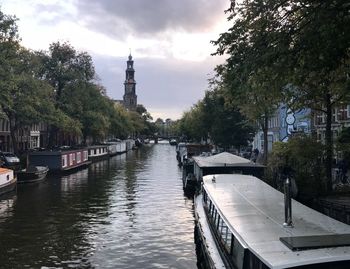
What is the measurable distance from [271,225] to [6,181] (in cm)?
3005

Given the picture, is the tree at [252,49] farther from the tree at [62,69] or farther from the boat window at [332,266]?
the tree at [62,69]

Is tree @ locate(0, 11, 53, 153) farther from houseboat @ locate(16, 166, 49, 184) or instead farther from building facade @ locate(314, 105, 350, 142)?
building facade @ locate(314, 105, 350, 142)

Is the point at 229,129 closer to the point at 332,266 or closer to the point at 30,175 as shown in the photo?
the point at 30,175

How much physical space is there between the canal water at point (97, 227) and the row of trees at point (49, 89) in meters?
9.25

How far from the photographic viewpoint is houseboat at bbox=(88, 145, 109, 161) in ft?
266

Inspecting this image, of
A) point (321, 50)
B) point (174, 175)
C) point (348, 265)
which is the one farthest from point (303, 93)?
point (174, 175)

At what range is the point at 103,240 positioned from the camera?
24203 millimetres

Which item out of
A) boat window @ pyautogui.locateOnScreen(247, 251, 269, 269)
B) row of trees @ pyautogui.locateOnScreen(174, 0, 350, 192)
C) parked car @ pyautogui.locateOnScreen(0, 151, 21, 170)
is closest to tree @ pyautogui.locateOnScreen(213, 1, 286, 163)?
Result: row of trees @ pyautogui.locateOnScreen(174, 0, 350, 192)

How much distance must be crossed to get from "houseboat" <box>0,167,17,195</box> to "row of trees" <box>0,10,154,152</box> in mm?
5033

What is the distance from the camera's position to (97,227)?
27.2 meters

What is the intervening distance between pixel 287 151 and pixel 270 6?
1249 cm

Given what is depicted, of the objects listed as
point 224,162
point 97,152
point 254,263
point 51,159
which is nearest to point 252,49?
point 254,263

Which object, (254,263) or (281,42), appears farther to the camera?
(281,42)

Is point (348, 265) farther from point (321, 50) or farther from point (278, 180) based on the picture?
point (278, 180)
